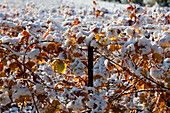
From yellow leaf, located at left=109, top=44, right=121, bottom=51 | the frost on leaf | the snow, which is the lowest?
the frost on leaf

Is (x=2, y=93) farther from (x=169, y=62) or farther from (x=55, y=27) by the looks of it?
(x=169, y=62)

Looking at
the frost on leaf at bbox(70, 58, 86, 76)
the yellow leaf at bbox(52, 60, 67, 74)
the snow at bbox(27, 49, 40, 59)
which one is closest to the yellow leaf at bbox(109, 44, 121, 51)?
the frost on leaf at bbox(70, 58, 86, 76)

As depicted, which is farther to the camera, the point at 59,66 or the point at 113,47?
the point at 113,47

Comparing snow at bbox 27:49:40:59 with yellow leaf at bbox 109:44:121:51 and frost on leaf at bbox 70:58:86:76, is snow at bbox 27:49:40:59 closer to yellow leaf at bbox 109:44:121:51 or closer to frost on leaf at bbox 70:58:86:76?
frost on leaf at bbox 70:58:86:76

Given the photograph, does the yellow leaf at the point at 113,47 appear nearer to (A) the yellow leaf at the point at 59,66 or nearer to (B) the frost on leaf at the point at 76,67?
(B) the frost on leaf at the point at 76,67

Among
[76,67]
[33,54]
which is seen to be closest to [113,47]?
[76,67]

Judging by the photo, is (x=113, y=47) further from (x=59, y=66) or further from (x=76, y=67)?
(x=59, y=66)

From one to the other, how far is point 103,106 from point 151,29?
1506 mm

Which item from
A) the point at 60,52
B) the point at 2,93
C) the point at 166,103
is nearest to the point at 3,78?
the point at 2,93

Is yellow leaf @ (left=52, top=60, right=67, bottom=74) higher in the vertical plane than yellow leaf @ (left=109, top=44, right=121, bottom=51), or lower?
lower

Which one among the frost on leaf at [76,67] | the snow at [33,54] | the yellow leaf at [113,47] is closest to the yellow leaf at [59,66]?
the frost on leaf at [76,67]

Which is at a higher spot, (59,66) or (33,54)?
(33,54)

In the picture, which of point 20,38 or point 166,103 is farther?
point 166,103

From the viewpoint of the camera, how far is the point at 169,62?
1.93 m
